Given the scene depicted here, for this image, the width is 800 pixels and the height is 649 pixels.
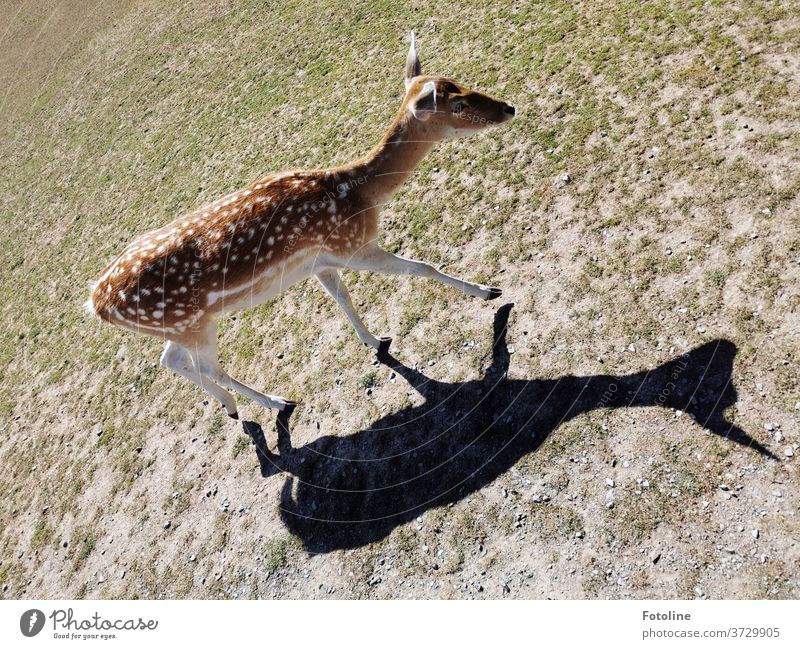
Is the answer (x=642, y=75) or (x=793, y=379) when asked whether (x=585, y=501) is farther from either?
(x=642, y=75)

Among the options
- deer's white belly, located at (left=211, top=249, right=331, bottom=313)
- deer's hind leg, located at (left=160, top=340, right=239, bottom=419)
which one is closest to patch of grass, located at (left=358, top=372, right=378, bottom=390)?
deer's white belly, located at (left=211, top=249, right=331, bottom=313)

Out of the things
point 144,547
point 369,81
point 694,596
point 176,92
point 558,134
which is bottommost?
point 694,596

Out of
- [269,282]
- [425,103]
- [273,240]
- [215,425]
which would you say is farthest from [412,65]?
[215,425]

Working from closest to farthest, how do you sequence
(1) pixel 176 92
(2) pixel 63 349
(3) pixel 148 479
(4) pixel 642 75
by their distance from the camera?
(3) pixel 148 479 < (4) pixel 642 75 < (2) pixel 63 349 < (1) pixel 176 92

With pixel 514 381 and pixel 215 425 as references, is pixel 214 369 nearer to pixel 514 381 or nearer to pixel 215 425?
pixel 215 425

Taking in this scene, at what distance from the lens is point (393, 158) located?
541cm

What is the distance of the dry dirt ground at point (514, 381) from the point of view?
4188mm

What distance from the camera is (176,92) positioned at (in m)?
14.2

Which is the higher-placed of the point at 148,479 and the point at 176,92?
the point at 176,92

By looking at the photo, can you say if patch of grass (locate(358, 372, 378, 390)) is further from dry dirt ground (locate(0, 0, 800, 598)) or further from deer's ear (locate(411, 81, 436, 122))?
Answer: deer's ear (locate(411, 81, 436, 122))

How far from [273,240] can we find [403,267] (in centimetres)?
137

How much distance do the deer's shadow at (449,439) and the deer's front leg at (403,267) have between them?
0.32 metres

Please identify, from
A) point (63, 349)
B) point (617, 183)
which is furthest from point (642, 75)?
point (63, 349)

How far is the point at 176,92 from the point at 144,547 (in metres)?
12.4
